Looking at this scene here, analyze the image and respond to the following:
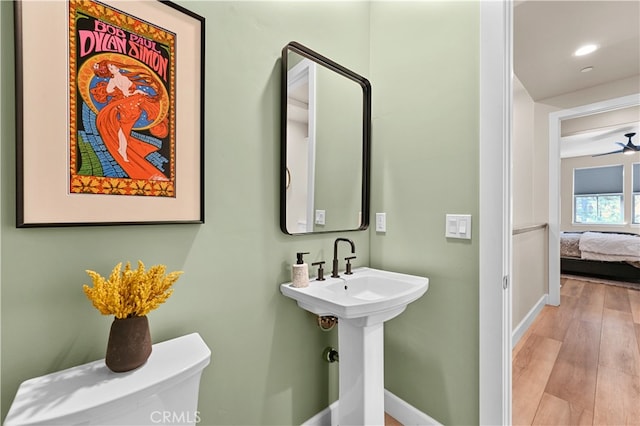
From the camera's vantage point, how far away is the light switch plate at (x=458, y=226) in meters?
1.33

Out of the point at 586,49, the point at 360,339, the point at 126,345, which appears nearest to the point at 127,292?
the point at 126,345

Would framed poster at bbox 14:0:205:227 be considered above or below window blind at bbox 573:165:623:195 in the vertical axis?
below

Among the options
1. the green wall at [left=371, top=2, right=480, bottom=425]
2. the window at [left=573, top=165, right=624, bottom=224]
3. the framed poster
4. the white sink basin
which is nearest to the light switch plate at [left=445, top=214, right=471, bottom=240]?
the green wall at [left=371, top=2, right=480, bottom=425]

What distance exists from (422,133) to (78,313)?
61.6 inches

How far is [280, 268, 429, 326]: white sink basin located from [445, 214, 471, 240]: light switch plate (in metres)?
0.26

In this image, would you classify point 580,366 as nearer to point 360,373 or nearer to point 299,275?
point 360,373

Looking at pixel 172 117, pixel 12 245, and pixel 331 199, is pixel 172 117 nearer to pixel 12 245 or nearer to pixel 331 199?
pixel 12 245

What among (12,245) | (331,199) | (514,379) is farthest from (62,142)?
(514,379)

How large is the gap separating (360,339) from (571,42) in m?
2.96

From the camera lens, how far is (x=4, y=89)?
2.38 feet

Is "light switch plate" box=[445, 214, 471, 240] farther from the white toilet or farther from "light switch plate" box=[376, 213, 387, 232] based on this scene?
the white toilet

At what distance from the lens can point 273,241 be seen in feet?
4.18

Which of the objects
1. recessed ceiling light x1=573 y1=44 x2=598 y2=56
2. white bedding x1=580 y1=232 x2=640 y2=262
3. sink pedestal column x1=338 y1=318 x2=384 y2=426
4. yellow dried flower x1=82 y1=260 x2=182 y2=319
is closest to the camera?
yellow dried flower x1=82 y1=260 x2=182 y2=319

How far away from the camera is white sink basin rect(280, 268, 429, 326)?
41.7 inches
